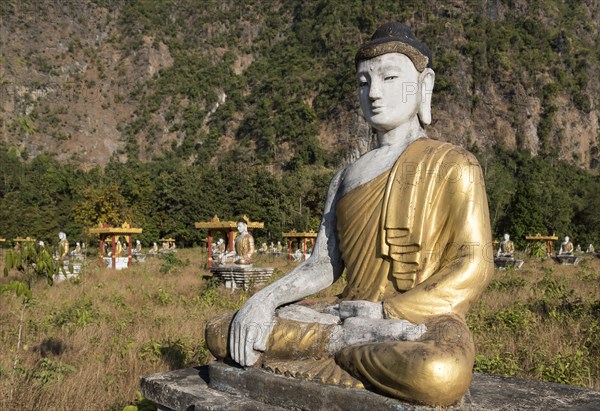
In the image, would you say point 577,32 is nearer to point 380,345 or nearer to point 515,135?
point 515,135

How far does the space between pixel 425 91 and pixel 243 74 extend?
88.5 m

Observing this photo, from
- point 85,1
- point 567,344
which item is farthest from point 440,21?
point 567,344

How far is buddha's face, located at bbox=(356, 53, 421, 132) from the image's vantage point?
10.8 ft

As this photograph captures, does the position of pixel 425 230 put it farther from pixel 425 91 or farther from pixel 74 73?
pixel 74 73

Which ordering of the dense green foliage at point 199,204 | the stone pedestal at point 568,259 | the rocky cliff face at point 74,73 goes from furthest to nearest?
the rocky cliff face at point 74,73
the dense green foliage at point 199,204
the stone pedestal at point 568,259

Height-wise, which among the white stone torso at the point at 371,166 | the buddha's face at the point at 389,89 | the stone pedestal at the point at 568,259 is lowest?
the stone pedestal at the point at 568,259

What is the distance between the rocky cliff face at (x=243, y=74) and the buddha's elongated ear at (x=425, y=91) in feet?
145

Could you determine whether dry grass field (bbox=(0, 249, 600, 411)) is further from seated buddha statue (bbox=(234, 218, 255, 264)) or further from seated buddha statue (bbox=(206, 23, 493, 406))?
seated buddha statue (bbox=(234, 218, 255, 264))

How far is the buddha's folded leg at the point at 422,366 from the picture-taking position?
227 cm

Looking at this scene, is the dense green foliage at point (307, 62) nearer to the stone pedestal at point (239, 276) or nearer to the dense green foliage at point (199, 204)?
the dense green foliage at point (199, 204)

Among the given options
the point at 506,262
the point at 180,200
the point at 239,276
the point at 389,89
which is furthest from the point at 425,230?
the point at 180,200

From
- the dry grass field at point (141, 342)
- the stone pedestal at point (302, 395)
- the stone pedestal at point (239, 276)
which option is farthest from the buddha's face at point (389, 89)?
the stone pedestal at point (239, 276)

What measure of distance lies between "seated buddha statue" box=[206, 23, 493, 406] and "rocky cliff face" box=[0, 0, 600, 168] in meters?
44.4

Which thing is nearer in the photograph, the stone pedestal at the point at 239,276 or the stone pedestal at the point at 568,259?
the stone pedestal at the point at 239,276
